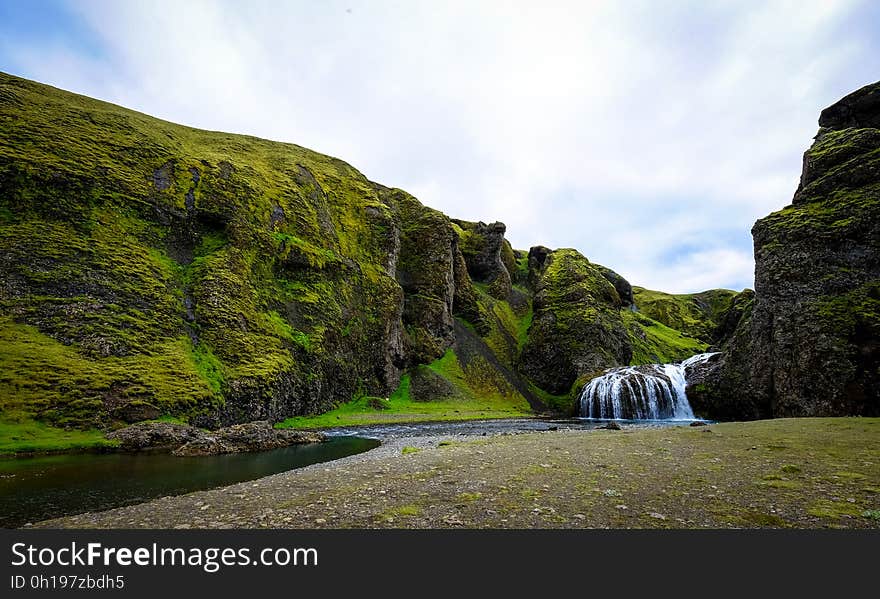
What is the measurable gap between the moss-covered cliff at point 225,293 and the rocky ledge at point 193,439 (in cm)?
396

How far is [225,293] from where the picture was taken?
56.7 meters

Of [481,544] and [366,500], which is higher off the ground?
[481,544]

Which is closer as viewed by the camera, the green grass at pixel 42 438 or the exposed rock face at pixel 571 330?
the green grass at pixel 42 438

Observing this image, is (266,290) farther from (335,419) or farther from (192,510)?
(192,510)

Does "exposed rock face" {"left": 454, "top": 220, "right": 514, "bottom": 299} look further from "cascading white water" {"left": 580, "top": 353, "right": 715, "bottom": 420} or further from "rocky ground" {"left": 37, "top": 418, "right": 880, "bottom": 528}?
"rocky ground" {"left": 37, "top": 418, "right": 880, "bottom": 528}

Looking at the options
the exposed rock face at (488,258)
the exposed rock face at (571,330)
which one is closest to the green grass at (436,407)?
the exposed rock face at (571,330)

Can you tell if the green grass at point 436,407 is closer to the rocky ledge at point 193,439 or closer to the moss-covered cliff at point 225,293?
the moss-covered cliff at point 225,293

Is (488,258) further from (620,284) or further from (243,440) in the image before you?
(243,440)

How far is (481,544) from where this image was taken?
7816mm

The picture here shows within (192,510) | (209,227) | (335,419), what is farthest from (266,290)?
(192,510)

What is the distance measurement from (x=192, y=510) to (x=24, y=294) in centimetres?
4324

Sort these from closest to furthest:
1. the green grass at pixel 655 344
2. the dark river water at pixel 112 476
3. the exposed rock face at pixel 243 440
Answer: the dark river water at pixel 112 476
the exposed rock face at pixel 243 440
the green grass at pixel 655 344

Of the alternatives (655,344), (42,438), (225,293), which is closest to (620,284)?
(655,344)

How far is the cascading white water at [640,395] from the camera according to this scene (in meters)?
68.2
